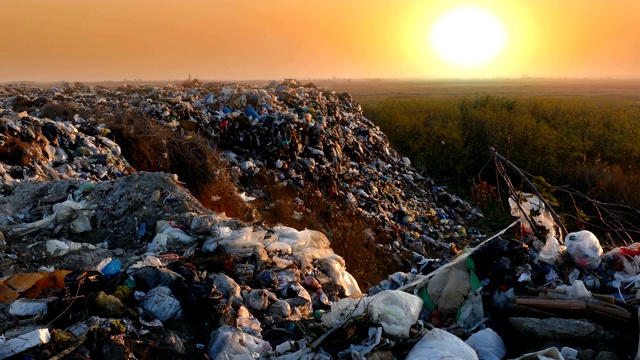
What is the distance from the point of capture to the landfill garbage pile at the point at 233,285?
2.51 m

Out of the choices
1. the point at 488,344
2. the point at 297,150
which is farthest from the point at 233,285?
the point at 297,150

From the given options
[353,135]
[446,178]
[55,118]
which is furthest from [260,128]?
[446,178]

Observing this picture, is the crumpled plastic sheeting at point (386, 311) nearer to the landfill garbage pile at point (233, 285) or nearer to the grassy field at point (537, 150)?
the landfill garbage pile at point (233, 285)

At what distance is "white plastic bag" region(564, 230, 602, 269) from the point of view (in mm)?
3133

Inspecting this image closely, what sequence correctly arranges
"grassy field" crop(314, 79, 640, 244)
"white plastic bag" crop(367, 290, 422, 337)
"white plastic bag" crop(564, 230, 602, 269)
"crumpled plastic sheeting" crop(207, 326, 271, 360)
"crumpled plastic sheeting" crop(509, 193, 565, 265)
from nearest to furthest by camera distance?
"white plastic bag" crop(367, 290, 422, 337) < "crumpled plastic sheeting" crop(207, 326, 271, 360) < "white plastic bag" crop(564, 230, 602, 269) < "crumpled plastic sheeting" crop(509, 193, 565, 265) < "grassy field" crop(314, 79, 640, 244)

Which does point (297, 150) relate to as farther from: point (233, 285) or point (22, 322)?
point (22, 322)

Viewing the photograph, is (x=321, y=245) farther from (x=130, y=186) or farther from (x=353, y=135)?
(x=353, y=135)

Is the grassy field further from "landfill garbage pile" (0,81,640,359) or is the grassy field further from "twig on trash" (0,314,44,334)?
"twig on trash" (0,314,44,334)

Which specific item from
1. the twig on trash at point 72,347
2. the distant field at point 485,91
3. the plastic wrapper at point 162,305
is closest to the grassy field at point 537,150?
the plastic wrapper at point 162,305

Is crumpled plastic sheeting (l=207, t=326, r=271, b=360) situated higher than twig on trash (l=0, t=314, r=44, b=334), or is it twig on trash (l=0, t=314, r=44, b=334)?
twig on trash (l=0, t=314, r=44, b=334)

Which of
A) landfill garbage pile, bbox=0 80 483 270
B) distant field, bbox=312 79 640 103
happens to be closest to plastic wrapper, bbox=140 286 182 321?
landfill garbage pile, bbox=0 80 483 270

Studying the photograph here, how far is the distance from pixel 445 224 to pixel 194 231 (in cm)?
629

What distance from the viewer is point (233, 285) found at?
347 centimetres

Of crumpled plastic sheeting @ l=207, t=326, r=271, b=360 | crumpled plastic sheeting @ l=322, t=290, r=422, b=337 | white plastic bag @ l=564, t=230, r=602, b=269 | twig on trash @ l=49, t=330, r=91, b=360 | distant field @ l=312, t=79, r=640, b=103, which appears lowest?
distant field @ l=312, t=79, r=640, b=103
